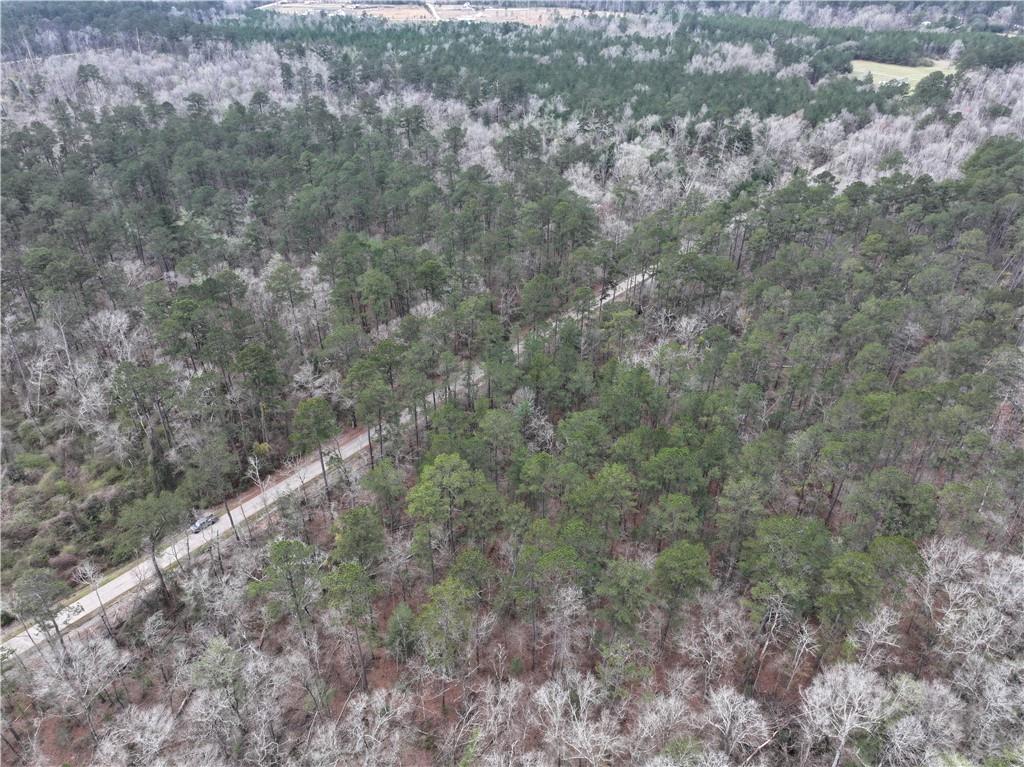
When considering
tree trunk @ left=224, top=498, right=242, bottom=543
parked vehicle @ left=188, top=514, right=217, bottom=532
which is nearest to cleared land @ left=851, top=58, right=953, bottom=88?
tree trunk @ left=224, top=498, right=242, bottom=543

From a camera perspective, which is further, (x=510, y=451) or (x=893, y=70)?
(x=893, y=70)

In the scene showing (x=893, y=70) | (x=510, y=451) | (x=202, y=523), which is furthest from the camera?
(x=893, y=70)

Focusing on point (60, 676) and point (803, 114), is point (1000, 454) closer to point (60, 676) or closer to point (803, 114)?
point (60, 676)

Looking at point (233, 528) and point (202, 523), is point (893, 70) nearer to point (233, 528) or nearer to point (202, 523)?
point (233, 528)

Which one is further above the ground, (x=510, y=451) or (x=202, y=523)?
(x=510, y=451)

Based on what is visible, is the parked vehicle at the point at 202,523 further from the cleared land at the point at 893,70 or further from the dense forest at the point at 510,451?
the cleared land at the point at 893,70

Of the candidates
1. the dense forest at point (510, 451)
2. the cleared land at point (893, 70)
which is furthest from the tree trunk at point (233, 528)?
the cleared land at point (893, 70)

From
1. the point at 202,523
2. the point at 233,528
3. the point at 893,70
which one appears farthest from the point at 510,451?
the point at 893,70
